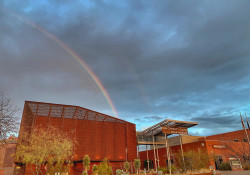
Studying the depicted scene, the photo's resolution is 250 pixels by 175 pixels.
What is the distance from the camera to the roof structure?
109ft

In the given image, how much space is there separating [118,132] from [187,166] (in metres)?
18.0

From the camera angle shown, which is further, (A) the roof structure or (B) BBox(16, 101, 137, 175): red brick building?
(B) BBox(16, 101, 137, 175): red brick building

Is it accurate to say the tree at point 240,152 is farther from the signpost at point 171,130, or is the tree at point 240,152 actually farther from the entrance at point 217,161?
the signpost at point 171,130

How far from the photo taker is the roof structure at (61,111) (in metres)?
33.2

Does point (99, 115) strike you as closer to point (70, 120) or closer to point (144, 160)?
point (70, 120)

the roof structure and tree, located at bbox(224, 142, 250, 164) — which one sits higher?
the roof structure

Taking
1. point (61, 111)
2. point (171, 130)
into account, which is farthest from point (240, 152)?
point (61, 111)

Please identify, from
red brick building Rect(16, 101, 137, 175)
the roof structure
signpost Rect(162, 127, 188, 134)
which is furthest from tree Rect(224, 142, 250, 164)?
the roof structure

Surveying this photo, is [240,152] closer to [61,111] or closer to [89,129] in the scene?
[89,129]

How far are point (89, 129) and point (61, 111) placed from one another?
6836 millimetres

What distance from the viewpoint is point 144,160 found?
55.8 meters

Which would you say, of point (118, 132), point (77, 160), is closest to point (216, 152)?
point (118, 132)

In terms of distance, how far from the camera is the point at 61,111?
114 feet

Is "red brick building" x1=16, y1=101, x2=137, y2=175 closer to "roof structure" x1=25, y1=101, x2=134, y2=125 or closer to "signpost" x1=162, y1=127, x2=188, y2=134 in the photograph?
"roof structure" x1=25, y1=101, x2=134, y2=125
